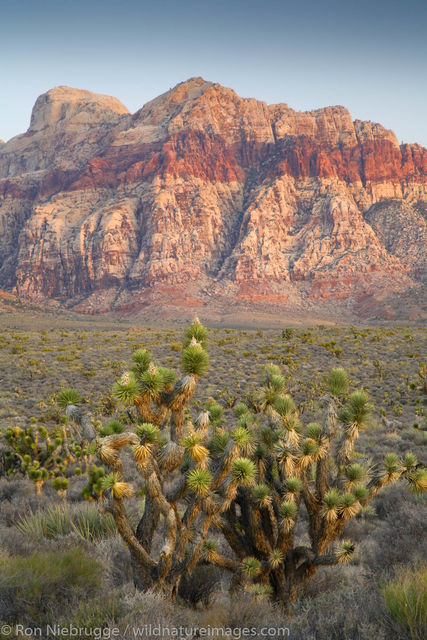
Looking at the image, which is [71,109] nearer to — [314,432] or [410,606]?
[314,432]

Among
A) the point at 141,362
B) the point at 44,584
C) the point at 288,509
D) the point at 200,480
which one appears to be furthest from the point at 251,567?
the point at 141,362

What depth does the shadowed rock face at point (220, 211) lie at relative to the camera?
359 ft

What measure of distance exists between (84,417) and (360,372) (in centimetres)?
2269

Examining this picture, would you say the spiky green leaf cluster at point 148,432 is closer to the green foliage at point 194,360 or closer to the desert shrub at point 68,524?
the green foliage at point 194,360

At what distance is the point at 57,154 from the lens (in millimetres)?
154625

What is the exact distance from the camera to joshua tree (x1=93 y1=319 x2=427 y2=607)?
4602mm

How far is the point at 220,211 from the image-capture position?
410ft

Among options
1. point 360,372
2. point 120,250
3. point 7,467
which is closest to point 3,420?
point 7,467

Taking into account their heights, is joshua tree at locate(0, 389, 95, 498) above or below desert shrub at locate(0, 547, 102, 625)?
below

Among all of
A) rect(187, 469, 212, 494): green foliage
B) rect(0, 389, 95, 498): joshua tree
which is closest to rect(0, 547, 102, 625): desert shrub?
rect(187, 469, 212, 494): green foliage

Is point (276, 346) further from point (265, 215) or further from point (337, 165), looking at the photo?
point (337, 165)

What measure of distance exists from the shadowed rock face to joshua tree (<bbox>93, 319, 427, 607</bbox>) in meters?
96.3

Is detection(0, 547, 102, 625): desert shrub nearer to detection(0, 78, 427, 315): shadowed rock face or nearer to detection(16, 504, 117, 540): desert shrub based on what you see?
detection(16, 504, 117, 540): desert shrub

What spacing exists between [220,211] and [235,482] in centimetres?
12602
